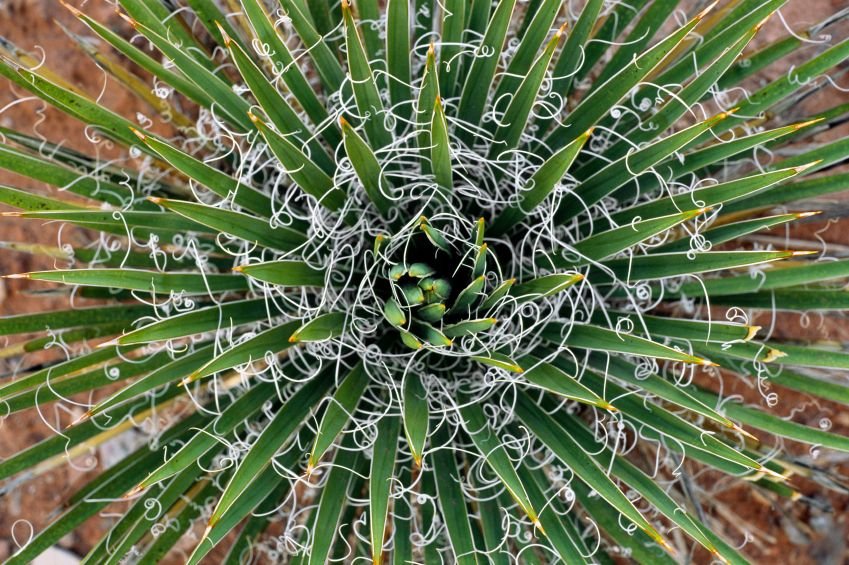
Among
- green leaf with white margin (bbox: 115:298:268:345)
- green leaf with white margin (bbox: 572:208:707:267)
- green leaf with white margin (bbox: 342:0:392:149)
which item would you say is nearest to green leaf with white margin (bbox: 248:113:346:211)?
green leaf with white margin (bbox: 342:0:392:149)

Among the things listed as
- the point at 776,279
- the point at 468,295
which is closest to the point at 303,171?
the point at 468,295

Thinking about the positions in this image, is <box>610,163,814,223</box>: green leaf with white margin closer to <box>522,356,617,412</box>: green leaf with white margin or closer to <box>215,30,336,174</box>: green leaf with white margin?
<box>522,356,617,412</box>: green leaf with white margin

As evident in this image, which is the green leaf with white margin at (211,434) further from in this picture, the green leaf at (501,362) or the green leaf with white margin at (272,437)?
the green leaf at (501,362)

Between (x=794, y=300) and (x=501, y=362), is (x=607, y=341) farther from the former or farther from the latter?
(x=794, y=300)

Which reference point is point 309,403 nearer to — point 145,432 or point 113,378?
point 113,378

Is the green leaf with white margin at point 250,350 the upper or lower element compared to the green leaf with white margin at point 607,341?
upper

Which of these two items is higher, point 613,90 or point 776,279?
point 613,90

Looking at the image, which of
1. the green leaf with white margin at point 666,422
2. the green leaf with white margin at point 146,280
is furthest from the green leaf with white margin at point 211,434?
the green leaf with white margin at point 666,422
